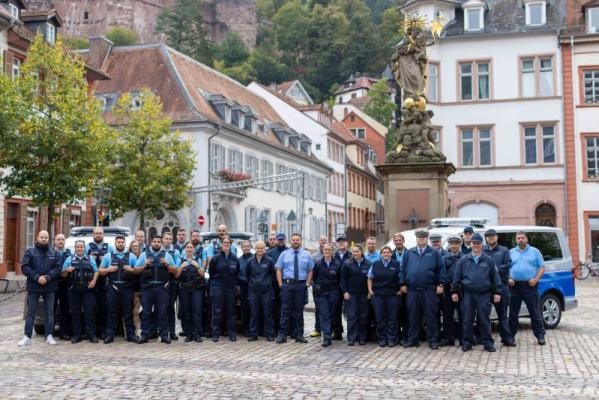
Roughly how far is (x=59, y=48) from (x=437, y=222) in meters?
16.3

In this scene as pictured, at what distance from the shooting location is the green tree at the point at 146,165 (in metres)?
31.7

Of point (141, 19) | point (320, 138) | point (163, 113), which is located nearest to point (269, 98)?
point (320, 138)

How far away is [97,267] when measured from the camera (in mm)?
13094

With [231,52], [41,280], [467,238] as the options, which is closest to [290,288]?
[467,238]

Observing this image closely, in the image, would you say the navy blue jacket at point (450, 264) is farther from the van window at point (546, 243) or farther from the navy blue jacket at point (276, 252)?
the navy blue jacket at point (276, 252)

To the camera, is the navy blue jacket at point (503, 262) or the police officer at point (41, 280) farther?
the police officer at point (41, 280)

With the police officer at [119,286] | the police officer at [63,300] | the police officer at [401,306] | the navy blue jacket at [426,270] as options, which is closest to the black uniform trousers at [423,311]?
the navy blue jacket at [426,270]

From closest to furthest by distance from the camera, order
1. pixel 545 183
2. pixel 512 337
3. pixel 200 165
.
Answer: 1. pixel 512 337
2. pixel 545 183
3. pixel 200 165

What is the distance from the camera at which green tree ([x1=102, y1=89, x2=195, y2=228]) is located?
3170 cm

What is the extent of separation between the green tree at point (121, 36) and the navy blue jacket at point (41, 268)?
4112 inches

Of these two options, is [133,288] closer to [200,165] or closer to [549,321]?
[549,321]

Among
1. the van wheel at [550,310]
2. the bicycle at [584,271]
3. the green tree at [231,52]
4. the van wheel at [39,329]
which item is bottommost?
the van wheel at [39,329]

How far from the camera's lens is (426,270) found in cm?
1212

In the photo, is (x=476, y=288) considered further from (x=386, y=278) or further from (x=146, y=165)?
(x=146, y=165)
